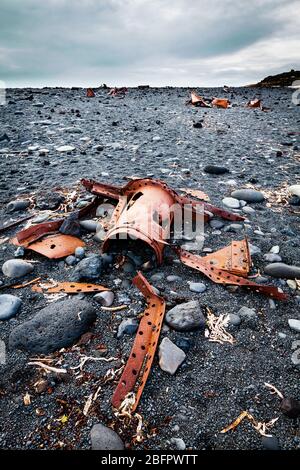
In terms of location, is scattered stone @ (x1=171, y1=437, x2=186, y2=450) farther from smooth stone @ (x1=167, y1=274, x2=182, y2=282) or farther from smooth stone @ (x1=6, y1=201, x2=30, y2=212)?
smooth stone @ (x1=6, y1=201, x2=30, y2=212)

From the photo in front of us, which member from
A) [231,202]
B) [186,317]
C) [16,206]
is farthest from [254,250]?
[16,206]

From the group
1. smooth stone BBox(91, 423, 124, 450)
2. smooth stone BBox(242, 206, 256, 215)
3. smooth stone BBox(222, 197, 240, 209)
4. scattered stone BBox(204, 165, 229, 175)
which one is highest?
scattered stone BBox(204, 165, 229, 175)

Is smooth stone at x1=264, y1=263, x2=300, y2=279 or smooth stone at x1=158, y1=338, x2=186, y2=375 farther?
smooth stone at x1=264, y1=263, x2=300, y2=279

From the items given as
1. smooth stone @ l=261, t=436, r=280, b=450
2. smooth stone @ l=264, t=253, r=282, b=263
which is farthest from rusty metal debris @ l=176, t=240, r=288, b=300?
smooth stone @ l=261, t=436, r=280, b=450

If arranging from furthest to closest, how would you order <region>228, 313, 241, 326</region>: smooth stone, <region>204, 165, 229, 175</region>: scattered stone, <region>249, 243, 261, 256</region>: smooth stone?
<region>204, 165, 229, 175</region>: scattered stone < <region>249, 243, 261, 256</region>: smooth stone < <region>228, 313, 241, 326</region>: smooth stone

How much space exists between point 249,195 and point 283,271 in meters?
1.79

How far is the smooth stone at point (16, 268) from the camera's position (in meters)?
2.96

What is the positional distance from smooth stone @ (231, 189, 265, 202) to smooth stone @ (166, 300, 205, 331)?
Result: 2452mm

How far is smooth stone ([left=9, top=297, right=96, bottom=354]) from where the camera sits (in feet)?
7.38

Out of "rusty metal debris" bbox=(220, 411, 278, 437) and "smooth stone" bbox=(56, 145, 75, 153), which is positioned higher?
"smooth stone" bbox=(56, 145, 75, 153)

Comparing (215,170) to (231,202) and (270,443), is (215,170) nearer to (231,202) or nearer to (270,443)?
(231,202)

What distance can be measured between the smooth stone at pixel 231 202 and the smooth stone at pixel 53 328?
2608 mm

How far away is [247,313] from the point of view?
99.8 inches
